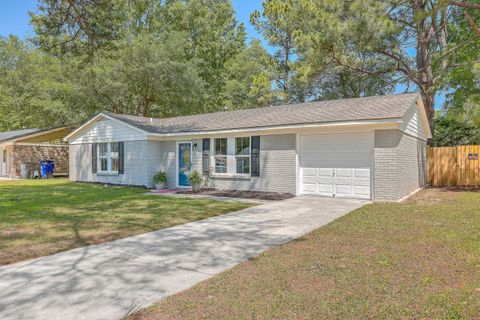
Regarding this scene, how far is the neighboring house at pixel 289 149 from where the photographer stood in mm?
10758

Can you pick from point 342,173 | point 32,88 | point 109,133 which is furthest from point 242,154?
point 32,88

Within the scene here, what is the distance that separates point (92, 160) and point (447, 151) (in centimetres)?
1767

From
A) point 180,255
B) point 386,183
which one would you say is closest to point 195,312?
point 180,255

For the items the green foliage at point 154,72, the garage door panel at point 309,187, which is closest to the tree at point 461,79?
the garage door panel at point 309,187

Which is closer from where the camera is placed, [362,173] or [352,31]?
[362,173]

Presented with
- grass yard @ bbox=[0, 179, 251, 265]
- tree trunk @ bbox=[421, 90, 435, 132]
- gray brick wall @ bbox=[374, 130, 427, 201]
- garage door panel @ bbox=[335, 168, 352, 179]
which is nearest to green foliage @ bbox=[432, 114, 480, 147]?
tree trunk @ bbox=[421, 90, 435, 132]

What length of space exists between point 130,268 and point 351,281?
2.84 metres

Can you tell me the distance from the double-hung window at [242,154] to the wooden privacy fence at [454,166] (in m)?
9.13

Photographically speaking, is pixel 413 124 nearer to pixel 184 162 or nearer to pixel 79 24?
pixel 184 162

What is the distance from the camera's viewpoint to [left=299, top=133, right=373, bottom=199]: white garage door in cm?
1102

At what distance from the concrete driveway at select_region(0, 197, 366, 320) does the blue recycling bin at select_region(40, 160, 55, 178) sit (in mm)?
18447

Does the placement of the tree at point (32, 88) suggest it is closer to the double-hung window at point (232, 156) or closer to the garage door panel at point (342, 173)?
the double-hung window at point (232, 156)

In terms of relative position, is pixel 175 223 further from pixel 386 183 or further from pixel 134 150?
pixel 134 150

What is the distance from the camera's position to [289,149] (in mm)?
12391
